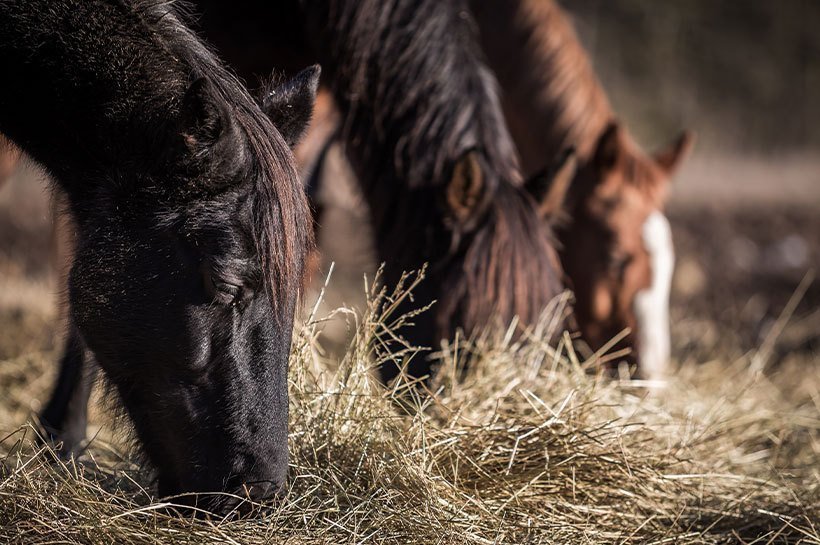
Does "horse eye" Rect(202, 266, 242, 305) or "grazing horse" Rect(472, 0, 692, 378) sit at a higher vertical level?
"horse eye" Rect(202, 266, 242, 305)

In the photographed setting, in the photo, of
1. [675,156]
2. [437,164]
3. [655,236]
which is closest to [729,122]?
[675,156]

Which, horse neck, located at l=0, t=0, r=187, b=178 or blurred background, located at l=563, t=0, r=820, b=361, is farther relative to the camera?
blurred background, located at l=563, t=0, r=820, b=361

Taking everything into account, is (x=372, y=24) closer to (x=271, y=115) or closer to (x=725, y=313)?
(x=271, y=115)

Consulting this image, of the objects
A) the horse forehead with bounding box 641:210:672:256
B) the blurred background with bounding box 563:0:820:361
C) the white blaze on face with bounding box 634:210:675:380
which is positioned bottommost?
the blurred background with bounding box 563:0:820:361

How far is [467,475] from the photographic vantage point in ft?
7.36

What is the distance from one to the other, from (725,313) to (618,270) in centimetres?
251

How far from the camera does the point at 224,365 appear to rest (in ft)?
6.22

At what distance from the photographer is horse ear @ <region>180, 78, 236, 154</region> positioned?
1.76 meters

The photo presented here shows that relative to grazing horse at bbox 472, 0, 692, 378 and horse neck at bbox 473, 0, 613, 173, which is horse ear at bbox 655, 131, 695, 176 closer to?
grazing horse at bbox 472, 0, 692, 378

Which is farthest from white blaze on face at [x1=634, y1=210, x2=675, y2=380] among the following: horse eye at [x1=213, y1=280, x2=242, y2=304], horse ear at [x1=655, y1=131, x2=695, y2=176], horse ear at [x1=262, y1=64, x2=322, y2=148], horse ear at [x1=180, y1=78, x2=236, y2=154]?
horse ear at [x1=180, y1=78, x2=236, y2=154]

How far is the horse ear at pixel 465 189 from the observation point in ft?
9.19

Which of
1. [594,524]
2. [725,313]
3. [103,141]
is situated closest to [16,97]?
[103,141]

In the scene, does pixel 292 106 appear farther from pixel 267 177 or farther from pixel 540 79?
pixel 540 79

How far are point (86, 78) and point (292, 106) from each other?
0.53 meters
